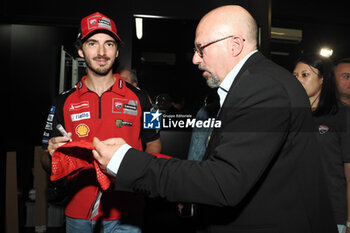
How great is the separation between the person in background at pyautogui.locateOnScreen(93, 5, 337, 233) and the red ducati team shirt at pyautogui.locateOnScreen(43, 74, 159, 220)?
661mm

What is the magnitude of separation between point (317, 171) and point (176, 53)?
9.76ft

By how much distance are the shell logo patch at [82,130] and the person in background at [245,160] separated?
0.67 m

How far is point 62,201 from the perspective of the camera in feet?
12.9

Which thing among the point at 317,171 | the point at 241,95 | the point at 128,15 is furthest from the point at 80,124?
the point at 128,15

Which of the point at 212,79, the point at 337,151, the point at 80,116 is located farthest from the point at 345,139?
the point at 80,116

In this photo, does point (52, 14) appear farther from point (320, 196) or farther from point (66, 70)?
point (320, 196)

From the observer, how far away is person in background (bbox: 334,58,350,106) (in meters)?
2.14

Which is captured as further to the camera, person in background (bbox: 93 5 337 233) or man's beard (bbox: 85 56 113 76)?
man's beard (bbox: 85 56 113 76)

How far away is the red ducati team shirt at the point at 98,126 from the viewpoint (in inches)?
63.6

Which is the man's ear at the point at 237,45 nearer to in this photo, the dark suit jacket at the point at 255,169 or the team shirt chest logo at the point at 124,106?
the dark suit jacket at the point at 255,169

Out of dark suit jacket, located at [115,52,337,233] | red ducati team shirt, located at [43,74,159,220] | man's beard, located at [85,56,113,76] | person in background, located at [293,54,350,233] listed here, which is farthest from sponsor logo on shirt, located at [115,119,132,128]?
person in background, located at [293,54,350,233]

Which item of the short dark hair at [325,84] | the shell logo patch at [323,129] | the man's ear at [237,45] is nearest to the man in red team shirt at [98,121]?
the man's ear at [237,45]

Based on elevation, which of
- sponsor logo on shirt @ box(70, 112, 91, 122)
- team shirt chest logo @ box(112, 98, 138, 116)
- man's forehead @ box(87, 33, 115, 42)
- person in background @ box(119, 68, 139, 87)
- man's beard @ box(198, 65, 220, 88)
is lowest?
sponsor logo on shirt @ box(70, 112, 91, 122)

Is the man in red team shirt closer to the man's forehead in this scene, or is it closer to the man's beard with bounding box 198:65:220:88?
the man's forehead
